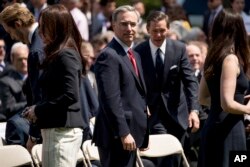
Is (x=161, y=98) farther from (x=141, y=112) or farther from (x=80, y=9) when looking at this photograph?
(x=80, y=9)

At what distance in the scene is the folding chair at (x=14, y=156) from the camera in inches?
354

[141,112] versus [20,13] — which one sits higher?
[20,13]

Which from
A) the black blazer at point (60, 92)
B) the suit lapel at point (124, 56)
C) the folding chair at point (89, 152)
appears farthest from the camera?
the folding chair at point (89, 152)

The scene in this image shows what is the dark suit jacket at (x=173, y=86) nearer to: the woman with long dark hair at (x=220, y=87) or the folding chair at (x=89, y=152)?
the folding chair at (x=89, y=152)

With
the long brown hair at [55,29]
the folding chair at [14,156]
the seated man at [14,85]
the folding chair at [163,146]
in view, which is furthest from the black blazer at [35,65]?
the seated man at [14,85]

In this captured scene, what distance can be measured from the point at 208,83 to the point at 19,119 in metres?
2.43

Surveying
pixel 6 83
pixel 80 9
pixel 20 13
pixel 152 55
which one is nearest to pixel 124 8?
pixel 20 13

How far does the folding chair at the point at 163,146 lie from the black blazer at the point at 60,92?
6.65ft

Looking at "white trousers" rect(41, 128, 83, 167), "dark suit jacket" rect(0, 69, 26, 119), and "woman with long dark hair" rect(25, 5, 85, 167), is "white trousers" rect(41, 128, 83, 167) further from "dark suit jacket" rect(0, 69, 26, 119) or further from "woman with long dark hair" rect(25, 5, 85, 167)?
"dark suit jacket" rect(0, 69, 26, 119)

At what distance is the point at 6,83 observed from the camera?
11.5 m

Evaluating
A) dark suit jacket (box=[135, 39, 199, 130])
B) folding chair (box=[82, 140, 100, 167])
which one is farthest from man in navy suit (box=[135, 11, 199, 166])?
folding chair (box=[82, 140, 100, 167])

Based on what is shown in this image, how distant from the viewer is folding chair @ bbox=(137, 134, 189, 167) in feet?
31.4

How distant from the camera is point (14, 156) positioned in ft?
29.7

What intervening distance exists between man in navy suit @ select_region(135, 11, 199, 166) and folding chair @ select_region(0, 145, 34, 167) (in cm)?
149
